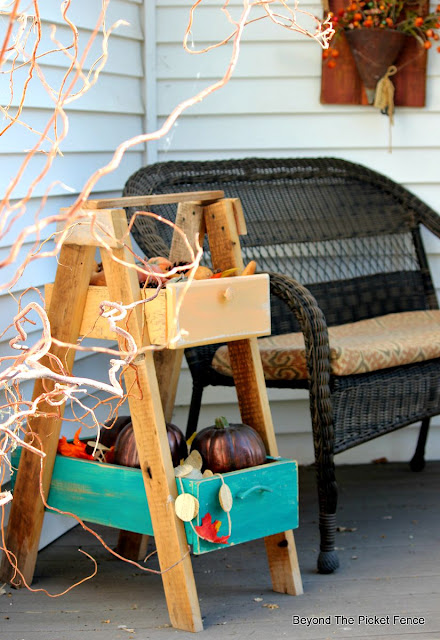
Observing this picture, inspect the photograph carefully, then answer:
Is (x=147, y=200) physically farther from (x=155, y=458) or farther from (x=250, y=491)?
(x=250, y=491)

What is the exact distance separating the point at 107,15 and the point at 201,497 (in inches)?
64.8

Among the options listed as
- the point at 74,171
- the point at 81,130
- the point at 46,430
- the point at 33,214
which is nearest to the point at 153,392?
the point at 46,430

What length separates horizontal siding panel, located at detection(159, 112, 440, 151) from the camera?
2.90 m

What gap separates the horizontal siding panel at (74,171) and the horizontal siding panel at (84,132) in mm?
26

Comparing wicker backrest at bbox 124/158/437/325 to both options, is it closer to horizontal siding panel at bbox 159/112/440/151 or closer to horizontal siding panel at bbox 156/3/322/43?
horizontal siding panel at bbox 159/112/440/151

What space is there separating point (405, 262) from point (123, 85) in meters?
1.15

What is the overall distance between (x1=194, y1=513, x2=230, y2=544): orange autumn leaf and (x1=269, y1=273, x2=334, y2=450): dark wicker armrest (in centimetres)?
40

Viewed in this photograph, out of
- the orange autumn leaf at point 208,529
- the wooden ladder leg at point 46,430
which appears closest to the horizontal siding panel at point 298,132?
the wooden ladder leg at point 46,430

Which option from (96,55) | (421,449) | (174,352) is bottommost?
(421,449)

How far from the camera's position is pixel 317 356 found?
1.89 meters

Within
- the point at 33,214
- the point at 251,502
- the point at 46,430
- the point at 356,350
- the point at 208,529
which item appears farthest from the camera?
the point at 33,214

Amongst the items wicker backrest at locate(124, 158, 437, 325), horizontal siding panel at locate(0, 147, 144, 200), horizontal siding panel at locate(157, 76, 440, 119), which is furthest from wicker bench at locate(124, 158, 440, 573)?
horizontal siding panel at locate(157, 76, 440, 119)

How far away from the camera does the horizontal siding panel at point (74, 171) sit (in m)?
2.01

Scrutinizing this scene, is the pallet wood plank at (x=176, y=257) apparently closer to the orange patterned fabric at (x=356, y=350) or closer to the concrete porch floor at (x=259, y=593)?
the orange patterned fabric at (x=356, y=350)
